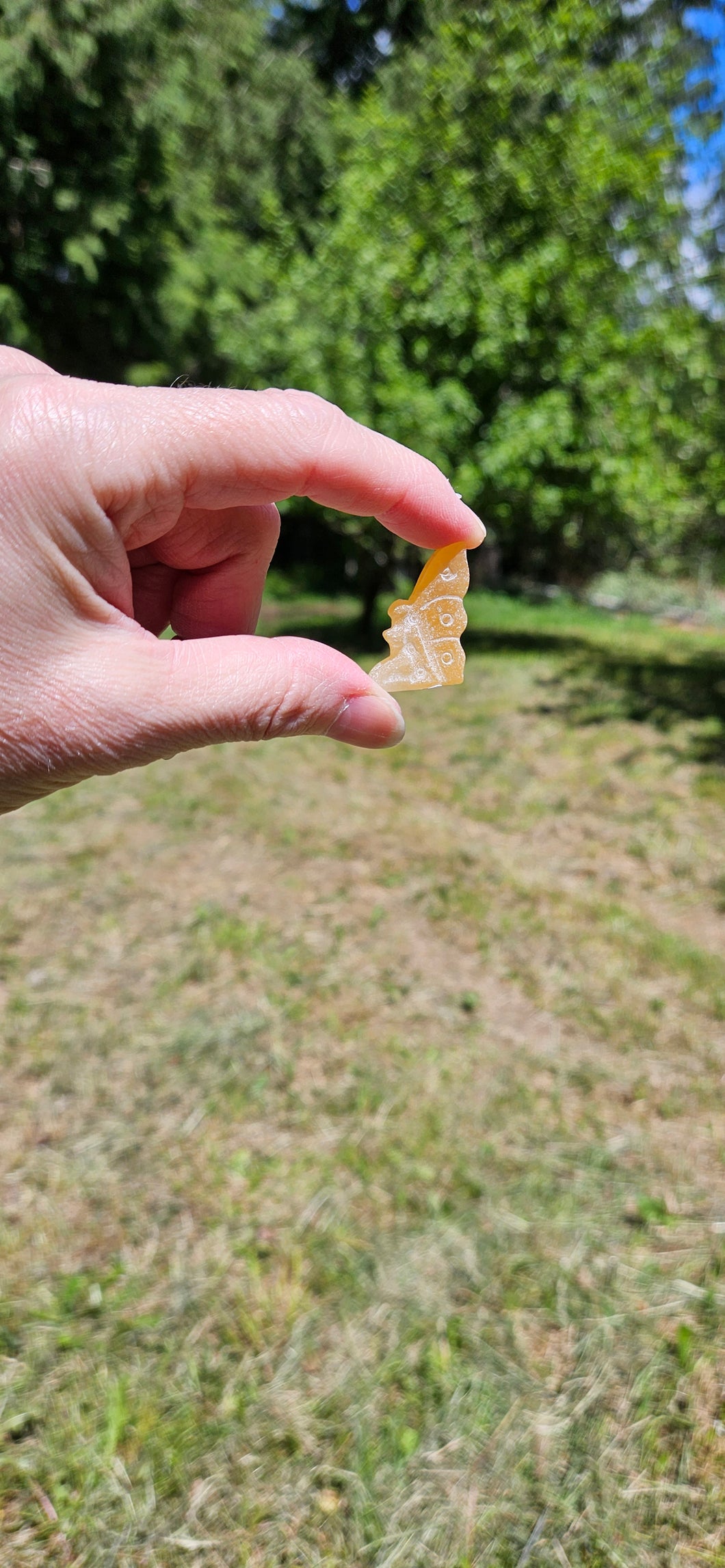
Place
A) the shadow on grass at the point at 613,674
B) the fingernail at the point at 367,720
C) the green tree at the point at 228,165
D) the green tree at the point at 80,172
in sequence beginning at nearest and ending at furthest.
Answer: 1. the fingernail at the point at 367,720
2. the shadow on grass at the point at 613,674
3. the green tree at the point at 80,172
4. the green tree at the point at 228,165

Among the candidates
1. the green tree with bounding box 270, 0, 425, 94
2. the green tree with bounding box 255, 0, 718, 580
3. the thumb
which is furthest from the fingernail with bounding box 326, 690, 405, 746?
the green tree with bounding box 270, 0, 425, 94

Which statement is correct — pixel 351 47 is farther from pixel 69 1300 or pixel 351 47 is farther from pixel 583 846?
pixel 69 1300

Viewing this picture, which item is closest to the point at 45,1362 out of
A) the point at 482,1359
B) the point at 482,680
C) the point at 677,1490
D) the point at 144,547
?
the point at 482,1359

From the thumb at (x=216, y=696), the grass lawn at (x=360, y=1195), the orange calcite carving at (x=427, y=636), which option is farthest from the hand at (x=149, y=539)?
the grass lawn at (x=360, y=1195)

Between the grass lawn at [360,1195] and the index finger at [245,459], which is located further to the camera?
the grass lawn at [360,1195]

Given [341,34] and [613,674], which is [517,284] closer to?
[613,674]

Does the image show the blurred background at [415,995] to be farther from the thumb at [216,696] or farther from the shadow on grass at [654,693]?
the thumb at [216,696]
